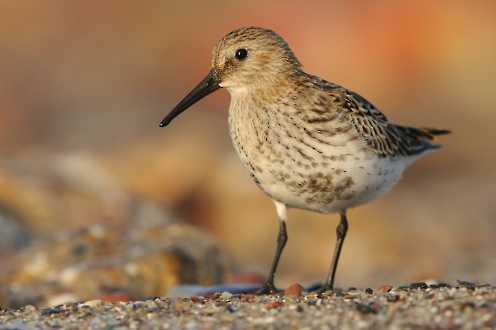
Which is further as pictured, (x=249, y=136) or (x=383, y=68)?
(x=383, y=68)

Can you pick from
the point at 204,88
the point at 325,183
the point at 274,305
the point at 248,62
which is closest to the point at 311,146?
the point at 325,183

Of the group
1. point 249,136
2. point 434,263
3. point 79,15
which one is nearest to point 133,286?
point 249,136

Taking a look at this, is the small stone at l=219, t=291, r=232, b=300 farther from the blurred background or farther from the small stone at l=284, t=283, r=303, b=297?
the blurred background

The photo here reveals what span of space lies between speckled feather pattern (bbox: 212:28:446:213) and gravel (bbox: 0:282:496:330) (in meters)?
0.81

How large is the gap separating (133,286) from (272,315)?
8.04 feet

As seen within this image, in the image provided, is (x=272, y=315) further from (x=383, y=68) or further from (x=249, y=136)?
(x=383, y=68)

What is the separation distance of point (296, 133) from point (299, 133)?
2cm

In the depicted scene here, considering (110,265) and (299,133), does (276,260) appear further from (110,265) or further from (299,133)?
(110,265)

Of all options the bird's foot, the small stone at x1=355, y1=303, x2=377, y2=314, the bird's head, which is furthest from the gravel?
the bird's head

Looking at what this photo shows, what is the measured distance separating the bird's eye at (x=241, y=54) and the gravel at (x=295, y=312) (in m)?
1.86

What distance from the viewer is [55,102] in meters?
20.3

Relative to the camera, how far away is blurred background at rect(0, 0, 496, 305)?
8375mm

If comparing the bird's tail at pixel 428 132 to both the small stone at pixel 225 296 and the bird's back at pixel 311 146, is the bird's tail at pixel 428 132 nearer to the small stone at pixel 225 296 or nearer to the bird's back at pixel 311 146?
the bird's back at pixel 311 146

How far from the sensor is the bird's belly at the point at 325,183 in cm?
637
